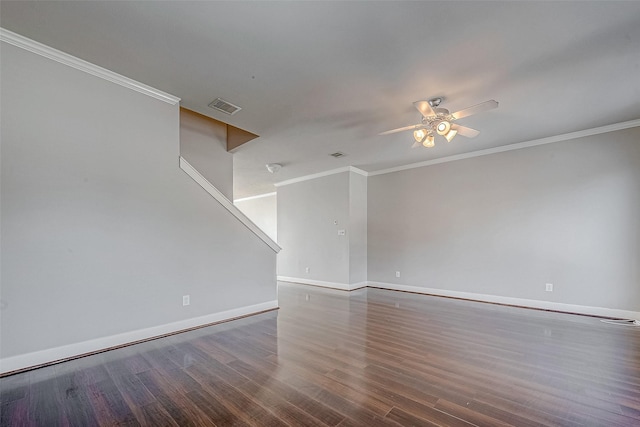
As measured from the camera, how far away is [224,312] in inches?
140

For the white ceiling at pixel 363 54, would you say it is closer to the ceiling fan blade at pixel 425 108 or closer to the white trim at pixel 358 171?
the ceiling fan blade at pixel 425 108

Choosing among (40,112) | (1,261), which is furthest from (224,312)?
(40,112)

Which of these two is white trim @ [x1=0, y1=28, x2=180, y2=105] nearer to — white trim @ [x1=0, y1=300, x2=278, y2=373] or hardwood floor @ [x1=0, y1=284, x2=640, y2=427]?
white trim @ [x1=0, y1=300, x2=278, y2=373]

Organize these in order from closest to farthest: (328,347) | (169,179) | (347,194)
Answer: (328,347) → (169,179) → (347,194)

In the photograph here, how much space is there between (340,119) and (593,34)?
7.60ft

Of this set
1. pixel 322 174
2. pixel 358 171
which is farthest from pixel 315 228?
pixel 358 171

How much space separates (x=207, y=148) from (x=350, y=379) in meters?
3.87

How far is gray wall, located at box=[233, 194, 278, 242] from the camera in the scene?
28.3ft

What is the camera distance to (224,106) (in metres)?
3.21

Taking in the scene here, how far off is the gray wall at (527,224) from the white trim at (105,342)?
363cm

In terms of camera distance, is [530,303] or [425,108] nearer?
[425,108]

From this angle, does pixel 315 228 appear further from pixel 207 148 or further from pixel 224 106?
pixel 224 106

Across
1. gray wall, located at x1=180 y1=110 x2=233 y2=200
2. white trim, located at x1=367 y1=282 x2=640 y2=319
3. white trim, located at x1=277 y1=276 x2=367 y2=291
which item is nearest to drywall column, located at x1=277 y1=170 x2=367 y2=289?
white trim, located at x1=277 y1=276 x2=367 y2=291

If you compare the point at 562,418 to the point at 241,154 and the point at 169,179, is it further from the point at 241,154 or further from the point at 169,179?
the point at 241,154
